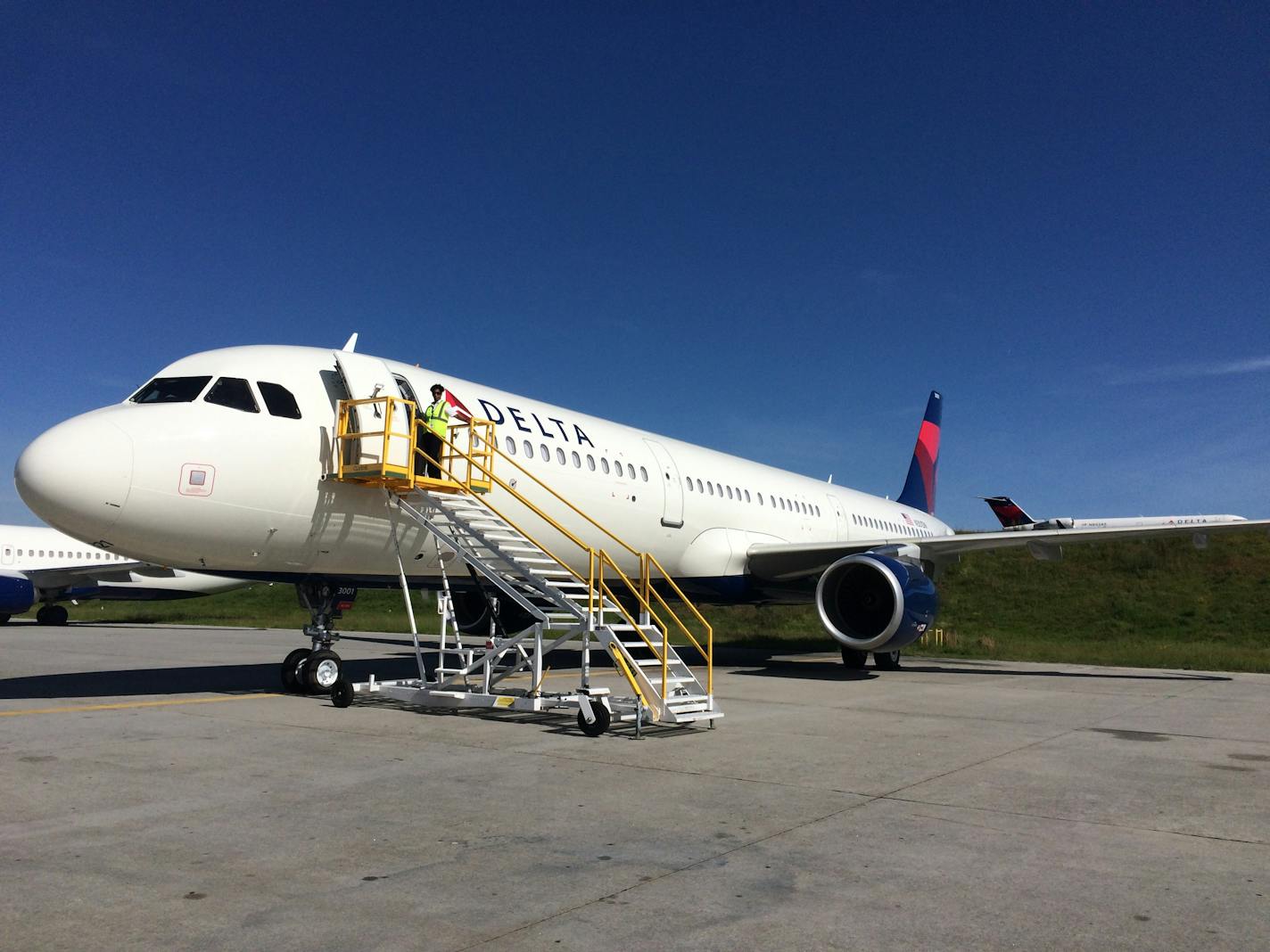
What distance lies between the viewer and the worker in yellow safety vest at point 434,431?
10.2m

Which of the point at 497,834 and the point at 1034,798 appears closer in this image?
the point at 497,834

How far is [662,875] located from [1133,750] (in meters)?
5.80

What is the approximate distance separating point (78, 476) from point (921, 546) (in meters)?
13.2

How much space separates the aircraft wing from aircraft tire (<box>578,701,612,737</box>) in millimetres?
8033

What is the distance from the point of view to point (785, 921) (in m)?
3.68

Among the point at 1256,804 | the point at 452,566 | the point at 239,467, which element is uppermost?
the point at 239,467

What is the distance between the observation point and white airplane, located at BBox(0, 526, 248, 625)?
29.7 metres

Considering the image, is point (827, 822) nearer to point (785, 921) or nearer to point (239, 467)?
point (785, 921)

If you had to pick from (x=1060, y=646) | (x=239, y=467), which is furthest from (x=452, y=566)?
(x=1060, y=646)

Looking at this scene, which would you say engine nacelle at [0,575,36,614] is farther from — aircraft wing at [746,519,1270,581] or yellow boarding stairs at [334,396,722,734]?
aircraft wing at [746,519,1270,581]

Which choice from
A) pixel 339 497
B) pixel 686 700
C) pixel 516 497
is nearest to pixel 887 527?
pixel 516 497

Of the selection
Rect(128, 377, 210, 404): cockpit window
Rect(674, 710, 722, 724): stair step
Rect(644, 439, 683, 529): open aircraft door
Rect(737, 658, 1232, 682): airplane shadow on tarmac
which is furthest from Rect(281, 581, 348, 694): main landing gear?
Rect(737, 658, 1232, 682): airplane shadow on tarmac

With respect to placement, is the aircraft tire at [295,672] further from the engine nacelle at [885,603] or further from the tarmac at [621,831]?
the engine nacelle at [885,603]

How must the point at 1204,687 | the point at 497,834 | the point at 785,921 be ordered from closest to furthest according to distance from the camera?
the point at 785,921 → the point at 497,834 → the point at 1204,687
